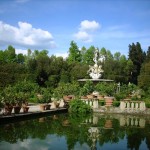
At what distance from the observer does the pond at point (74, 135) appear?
Answer: 35.8ft

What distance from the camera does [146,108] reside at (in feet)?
66.6

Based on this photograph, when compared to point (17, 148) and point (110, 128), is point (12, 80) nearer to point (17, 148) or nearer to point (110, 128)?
point (110, 128)

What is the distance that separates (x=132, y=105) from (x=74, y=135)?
8848mm

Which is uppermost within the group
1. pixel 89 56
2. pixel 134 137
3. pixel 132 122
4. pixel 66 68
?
pixel 89 56

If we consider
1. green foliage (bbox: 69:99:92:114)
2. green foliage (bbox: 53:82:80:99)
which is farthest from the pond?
green foliage (bbox: 53:82:80:99)

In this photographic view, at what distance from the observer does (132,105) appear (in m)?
20.6

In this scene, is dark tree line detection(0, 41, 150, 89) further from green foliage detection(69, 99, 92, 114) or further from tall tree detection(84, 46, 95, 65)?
green foliage detection(69, 99, 92, 114)

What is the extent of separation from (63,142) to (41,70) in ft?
109

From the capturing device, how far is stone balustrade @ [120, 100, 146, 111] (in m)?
20.3

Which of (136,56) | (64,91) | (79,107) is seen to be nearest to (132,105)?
(79,107)

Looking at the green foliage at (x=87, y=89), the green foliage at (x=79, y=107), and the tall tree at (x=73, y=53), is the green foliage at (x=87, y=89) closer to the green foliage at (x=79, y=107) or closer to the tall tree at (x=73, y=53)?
the green foliage at (x=79, y=107)

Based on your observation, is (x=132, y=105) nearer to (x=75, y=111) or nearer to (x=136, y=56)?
(x=75, y=111)

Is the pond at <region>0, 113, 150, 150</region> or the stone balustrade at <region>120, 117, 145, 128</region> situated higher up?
the stone balustrade at <region>120, 117, 145, 128</region>

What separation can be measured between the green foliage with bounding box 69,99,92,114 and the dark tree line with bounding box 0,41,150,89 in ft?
Answer: 53.4
